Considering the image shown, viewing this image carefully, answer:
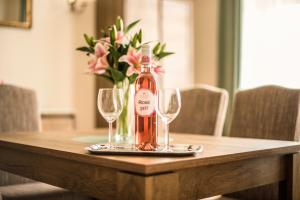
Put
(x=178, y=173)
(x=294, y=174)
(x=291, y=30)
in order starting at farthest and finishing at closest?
1. (x=291, y=30)
2. (x=294, y=174)
3. (x=178, y=173)

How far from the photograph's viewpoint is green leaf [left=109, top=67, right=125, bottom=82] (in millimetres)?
1930

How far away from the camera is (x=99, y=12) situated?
4.18 meters

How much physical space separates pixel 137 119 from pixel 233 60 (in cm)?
280

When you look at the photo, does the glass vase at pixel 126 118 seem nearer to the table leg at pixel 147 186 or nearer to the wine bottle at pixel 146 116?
the wine bottle at pixel 146 116

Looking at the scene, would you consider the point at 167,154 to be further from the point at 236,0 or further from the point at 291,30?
the point at 236,0

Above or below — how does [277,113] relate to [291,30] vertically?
below

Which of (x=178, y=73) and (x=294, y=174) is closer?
(x=294, y=174)

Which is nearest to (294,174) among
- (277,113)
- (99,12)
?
(277,113)

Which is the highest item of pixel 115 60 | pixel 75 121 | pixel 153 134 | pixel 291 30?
pixel 291 30

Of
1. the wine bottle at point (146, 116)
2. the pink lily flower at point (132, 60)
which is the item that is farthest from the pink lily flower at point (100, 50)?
the wine bottle at point (146, 116)

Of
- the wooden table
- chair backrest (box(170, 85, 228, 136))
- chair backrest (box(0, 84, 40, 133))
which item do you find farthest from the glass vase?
chair backrest (box(0, 84, 40, 133))

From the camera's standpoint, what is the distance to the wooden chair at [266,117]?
2086mm

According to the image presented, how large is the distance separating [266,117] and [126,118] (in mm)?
719

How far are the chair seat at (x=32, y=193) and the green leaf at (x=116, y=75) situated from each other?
0.59 meters
